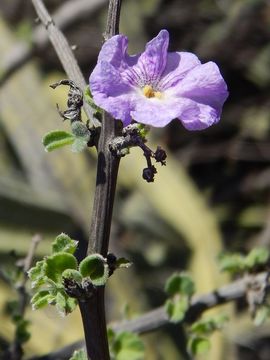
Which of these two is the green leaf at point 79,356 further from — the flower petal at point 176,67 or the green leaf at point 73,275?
the flower petal at point 176,67

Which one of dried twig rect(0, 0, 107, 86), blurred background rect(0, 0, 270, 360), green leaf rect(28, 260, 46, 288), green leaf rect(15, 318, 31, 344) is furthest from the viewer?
blurred background rect(0, 0, 270, 360)

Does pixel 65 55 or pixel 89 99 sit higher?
pixel 65 55

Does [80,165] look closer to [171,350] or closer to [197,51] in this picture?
[171,350]

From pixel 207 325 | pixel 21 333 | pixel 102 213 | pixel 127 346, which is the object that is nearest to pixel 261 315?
pixel 207 325

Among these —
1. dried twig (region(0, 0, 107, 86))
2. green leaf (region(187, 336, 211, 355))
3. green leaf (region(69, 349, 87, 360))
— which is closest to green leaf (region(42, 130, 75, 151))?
green leaf (region(69, 349, 87, 360))

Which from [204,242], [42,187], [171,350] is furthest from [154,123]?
[42,187]

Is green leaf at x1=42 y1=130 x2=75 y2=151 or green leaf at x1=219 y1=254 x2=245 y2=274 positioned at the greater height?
green leaf at x1=219 y1=254 x2=245 y2=274

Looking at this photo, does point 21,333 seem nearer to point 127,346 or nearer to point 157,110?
point 127,346

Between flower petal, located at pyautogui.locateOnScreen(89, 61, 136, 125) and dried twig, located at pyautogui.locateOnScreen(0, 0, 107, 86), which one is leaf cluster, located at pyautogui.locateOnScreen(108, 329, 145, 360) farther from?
dried twig, located at pyautogui.locateOnScreen(0, 0, 107, 86)
